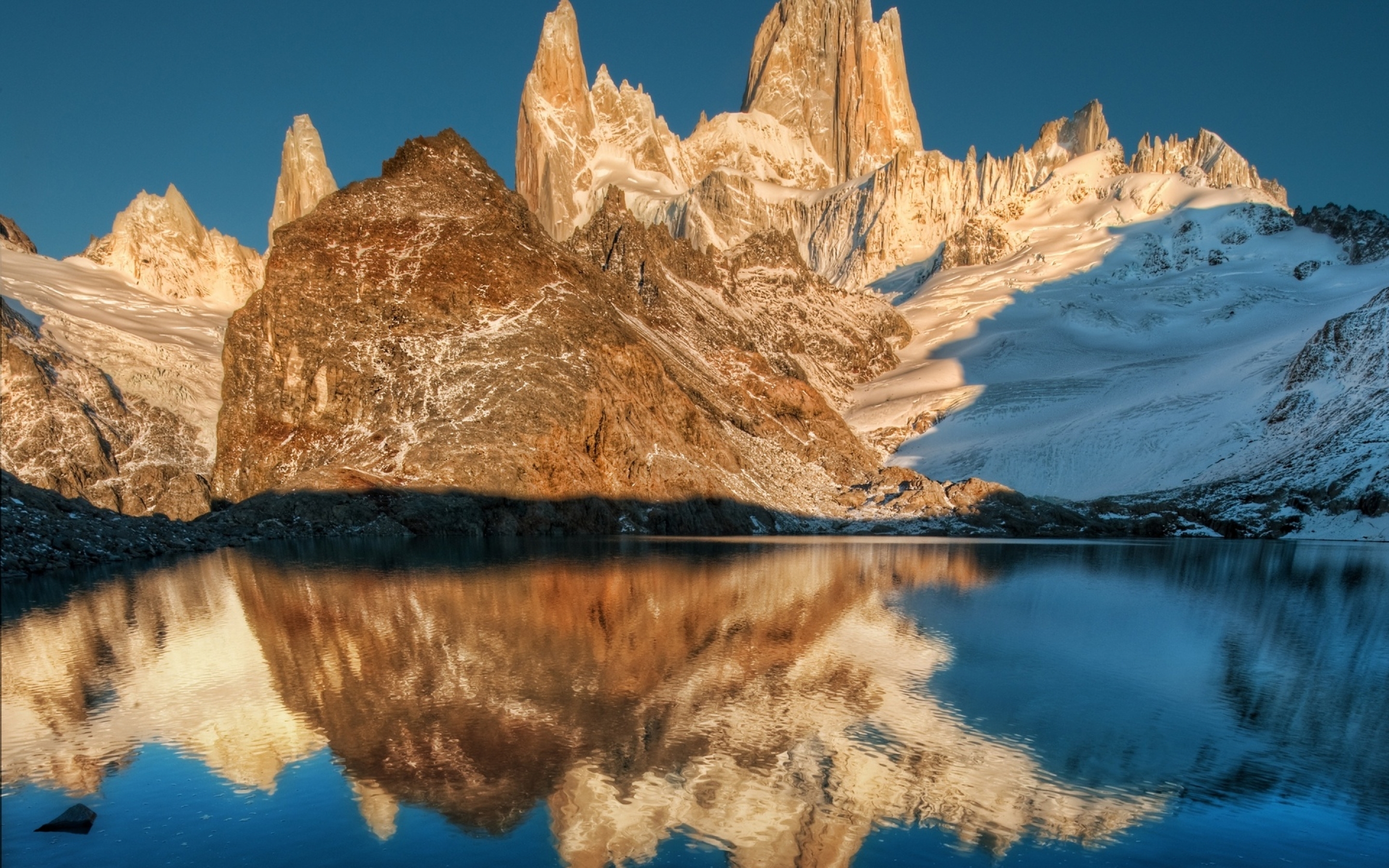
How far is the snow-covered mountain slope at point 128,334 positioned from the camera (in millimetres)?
86500

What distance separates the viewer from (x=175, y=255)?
12106cm

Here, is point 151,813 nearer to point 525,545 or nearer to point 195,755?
point 195,755

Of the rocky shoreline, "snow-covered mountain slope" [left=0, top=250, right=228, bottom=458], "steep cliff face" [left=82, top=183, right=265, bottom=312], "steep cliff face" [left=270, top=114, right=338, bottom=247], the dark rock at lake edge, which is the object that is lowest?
the dark rock at lake edge

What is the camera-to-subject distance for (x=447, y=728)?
1519 cm

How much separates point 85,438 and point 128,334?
23997 millimetres

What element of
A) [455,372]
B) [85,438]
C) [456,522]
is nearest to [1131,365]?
[455,372]

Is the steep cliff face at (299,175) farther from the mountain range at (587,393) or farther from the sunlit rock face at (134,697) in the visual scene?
the sunlit rock face at (134,697)

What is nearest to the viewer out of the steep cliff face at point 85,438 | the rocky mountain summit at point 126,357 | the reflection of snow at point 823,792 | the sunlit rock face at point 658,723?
the reflection of snow at point 823,792

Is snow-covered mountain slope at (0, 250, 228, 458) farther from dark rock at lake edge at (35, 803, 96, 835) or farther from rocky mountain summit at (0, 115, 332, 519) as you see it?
dark rock at lake edge at (35, 803, 96, 835)

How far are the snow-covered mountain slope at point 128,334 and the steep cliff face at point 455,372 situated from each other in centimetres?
2634

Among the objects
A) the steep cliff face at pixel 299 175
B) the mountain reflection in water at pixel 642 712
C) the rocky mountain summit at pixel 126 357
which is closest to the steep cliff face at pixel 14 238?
the rocky mountain summit at pixel 126 357

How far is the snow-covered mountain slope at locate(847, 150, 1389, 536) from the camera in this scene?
91.8 metres

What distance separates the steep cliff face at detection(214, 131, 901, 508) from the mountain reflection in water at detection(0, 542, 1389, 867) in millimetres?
23831

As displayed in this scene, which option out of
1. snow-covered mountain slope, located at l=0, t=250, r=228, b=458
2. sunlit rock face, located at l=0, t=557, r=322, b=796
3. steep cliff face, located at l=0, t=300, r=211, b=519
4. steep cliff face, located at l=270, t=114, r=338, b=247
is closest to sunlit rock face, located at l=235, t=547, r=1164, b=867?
Result: sunlit rock face, located at l=0, t=557, r=322, b=796
